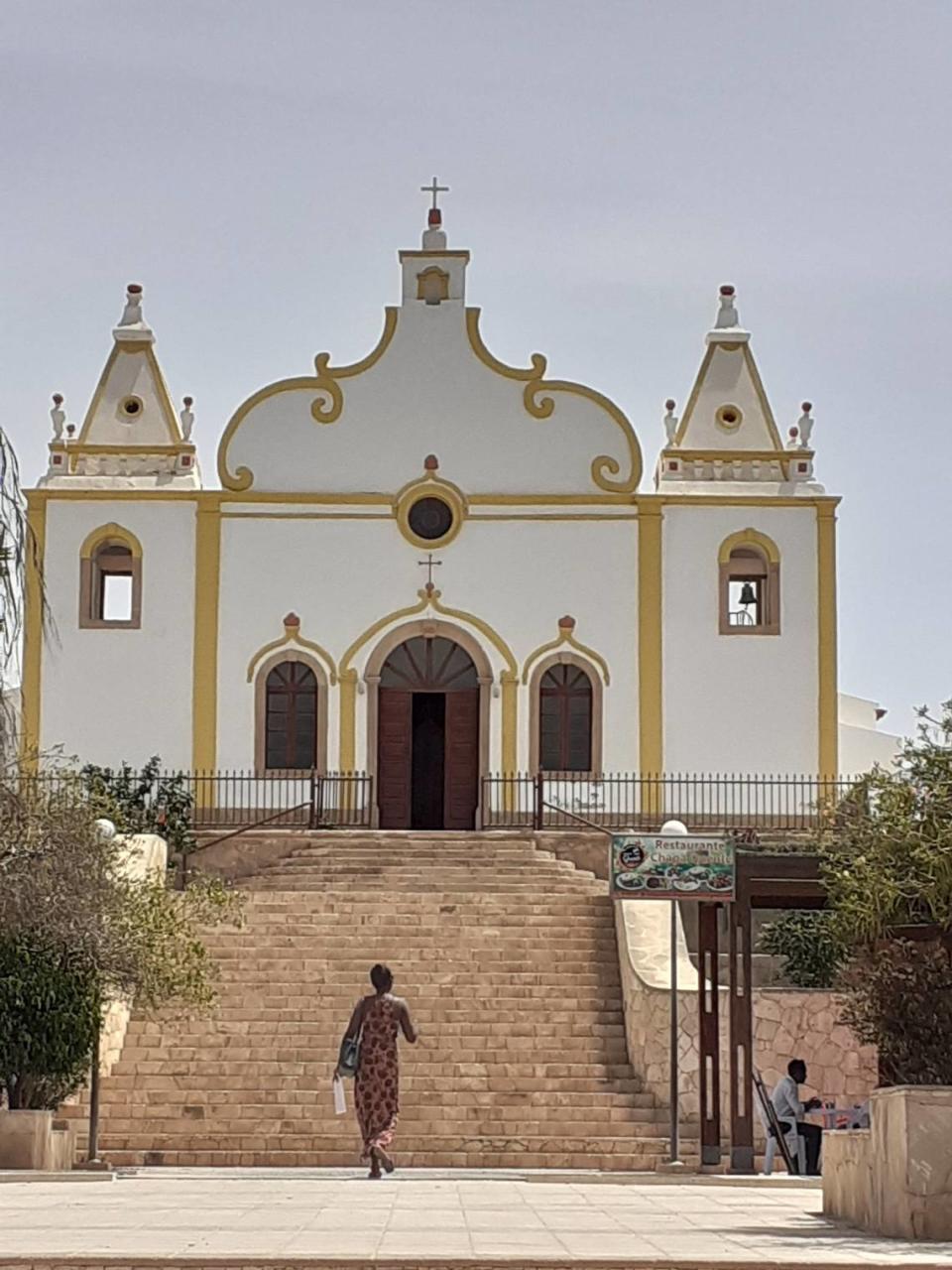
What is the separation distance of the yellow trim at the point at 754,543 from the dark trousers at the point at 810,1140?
15889mm

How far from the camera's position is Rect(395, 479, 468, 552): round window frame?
35125mm

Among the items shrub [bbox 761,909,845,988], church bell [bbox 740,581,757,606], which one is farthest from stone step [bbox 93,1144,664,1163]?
church bell [bbox 740,581,757,606]

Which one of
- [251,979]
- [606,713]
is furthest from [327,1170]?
[606,713]

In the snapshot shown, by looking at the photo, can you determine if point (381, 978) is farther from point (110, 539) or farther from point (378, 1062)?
point (110, 539)

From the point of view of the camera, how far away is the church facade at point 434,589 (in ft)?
114

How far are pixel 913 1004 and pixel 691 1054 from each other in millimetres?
7785

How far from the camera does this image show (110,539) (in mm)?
35219

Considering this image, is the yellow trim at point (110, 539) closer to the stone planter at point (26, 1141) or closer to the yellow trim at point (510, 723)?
the yellow trim at point (510, 723)

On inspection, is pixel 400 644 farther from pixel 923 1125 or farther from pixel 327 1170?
pixel 923 1125

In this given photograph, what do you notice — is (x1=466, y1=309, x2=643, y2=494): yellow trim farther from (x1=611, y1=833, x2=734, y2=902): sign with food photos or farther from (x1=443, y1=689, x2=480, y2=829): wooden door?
(x1=611, y1=833, x2=734, y2=902): sign with food photos

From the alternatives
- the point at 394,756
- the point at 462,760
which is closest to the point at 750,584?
the point at 462,760

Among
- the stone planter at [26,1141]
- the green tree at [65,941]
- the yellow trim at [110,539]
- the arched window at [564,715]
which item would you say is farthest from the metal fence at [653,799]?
the stone planter at [26,1141]

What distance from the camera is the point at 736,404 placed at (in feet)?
119

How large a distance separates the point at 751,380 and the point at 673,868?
57.5 ft
